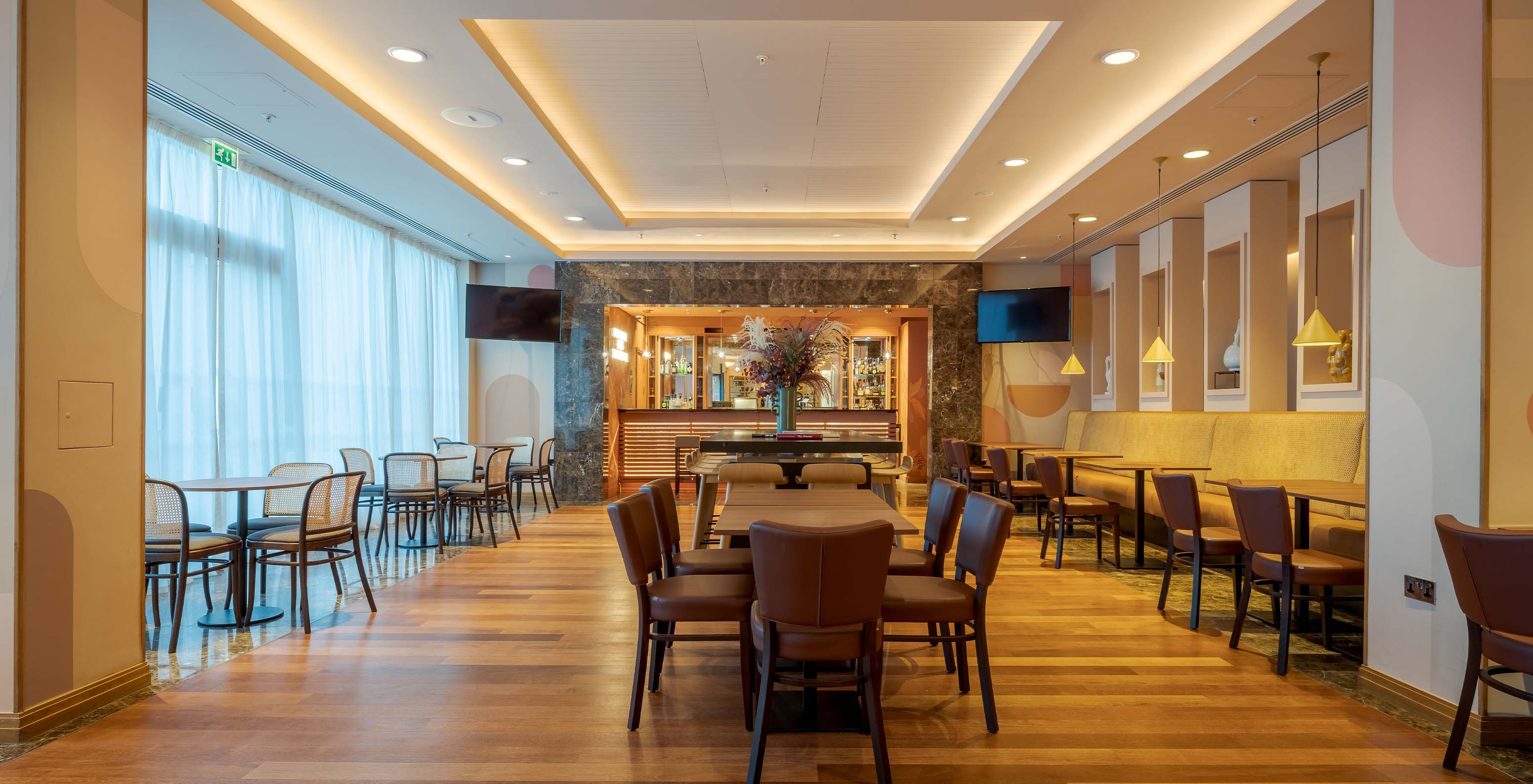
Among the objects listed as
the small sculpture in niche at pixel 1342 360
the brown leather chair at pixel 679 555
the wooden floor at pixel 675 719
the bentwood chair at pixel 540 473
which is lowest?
the wooden floor at pixel 675 719

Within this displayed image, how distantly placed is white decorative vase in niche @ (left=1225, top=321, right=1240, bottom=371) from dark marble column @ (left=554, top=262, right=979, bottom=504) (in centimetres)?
355

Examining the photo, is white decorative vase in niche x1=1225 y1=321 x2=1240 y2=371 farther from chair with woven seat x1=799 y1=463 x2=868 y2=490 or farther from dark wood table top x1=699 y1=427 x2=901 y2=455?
chair with woven seat x1=799 y1=463 x2=868 y2=490

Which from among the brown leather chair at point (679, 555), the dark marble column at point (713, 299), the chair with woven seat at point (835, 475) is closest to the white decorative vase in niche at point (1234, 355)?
the dark marble column at point (713, 299)

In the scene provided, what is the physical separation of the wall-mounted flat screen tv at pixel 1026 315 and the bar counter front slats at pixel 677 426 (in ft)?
6.92

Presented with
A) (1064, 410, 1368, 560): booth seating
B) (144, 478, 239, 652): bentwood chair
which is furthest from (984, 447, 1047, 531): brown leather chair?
(144, 478, 239, 652): bentwood chair

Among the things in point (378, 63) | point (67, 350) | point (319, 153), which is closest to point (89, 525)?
point (67, 350)

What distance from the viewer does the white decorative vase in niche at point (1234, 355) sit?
23.8 ft

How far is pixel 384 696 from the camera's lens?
3.48 meters

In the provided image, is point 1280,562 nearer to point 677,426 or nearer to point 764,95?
point 764,95

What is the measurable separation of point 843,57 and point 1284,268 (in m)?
4.50

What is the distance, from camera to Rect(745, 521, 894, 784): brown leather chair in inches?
95.9

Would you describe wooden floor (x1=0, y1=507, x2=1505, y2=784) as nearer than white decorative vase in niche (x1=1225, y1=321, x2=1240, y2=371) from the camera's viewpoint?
Yes

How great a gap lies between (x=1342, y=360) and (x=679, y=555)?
539 cm

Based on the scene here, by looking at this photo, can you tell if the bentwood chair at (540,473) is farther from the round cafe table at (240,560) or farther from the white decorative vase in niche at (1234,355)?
the white decorative vase in niche at (1234,355)
